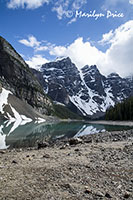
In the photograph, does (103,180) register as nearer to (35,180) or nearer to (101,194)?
(101,194)

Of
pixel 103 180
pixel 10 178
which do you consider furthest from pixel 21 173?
pixel 103 180

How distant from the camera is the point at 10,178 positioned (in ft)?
25.9

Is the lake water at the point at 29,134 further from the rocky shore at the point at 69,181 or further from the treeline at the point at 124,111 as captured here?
the treeline at the point at 124,111

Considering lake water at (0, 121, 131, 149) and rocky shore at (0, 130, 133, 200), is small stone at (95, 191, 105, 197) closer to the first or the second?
rocky shore at (0, 130, 133, 200)

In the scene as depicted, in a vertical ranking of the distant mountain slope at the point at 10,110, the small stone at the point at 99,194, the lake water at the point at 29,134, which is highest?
the distant mountain slope at the point at 10,110

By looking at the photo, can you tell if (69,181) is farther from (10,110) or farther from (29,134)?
(10,110)

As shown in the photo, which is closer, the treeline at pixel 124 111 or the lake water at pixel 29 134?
the lake water at pixel 29 134

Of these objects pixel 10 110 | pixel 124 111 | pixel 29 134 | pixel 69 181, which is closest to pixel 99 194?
pixel 69 181

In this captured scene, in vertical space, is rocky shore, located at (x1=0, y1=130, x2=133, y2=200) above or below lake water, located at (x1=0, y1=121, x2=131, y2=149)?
above

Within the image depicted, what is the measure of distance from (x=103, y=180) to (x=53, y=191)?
8.47ft

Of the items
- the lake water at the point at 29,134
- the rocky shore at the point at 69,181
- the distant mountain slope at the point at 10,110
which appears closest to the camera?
the rocky shore at the point at 69,181

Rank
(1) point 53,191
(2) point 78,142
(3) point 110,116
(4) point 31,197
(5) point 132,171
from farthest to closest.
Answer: (3) point 110,116, (2) point 78,142, (5) point 132,171, (1) point 53,191, (4) point 31,197

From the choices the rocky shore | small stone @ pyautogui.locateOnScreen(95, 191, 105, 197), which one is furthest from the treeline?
small stone @ pyautogui.locateOnScreen(95, 191, 105, 197)

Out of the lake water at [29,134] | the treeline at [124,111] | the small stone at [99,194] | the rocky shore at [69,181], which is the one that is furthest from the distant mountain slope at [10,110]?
Answer: the small stone at [99,194]
